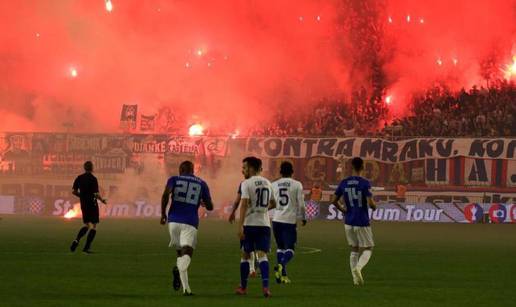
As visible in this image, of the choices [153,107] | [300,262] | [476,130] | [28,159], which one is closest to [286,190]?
[300,262]

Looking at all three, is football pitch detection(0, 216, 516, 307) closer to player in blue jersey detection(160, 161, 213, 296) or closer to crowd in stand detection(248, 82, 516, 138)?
player in blue jersey detection(160, 161, 213, 296)

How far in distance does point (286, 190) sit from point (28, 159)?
39.0 meters

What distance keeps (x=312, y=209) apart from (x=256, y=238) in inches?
1431

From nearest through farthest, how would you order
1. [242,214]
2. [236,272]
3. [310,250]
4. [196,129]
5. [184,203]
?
[242,214]
[184,203]
[236,272]
[310,250]
[196,129]

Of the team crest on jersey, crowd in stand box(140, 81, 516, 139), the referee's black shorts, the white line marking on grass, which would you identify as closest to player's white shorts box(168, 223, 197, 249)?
the referee's black shorts

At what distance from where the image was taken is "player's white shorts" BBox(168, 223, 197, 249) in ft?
59.8

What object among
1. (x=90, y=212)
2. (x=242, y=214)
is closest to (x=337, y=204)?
(x=242, y=214)

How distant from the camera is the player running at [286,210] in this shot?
21.4 meters

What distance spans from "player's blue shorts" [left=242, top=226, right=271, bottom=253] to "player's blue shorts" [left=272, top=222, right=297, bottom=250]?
2854mm

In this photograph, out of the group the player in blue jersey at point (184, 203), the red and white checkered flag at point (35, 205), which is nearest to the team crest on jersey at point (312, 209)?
the red and white checkered flag at point (35, 205)

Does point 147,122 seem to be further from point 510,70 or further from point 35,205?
point 510,70

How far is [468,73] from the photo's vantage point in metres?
64.9

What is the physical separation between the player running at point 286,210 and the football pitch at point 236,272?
0.66m

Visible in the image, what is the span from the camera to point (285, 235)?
2147cm
